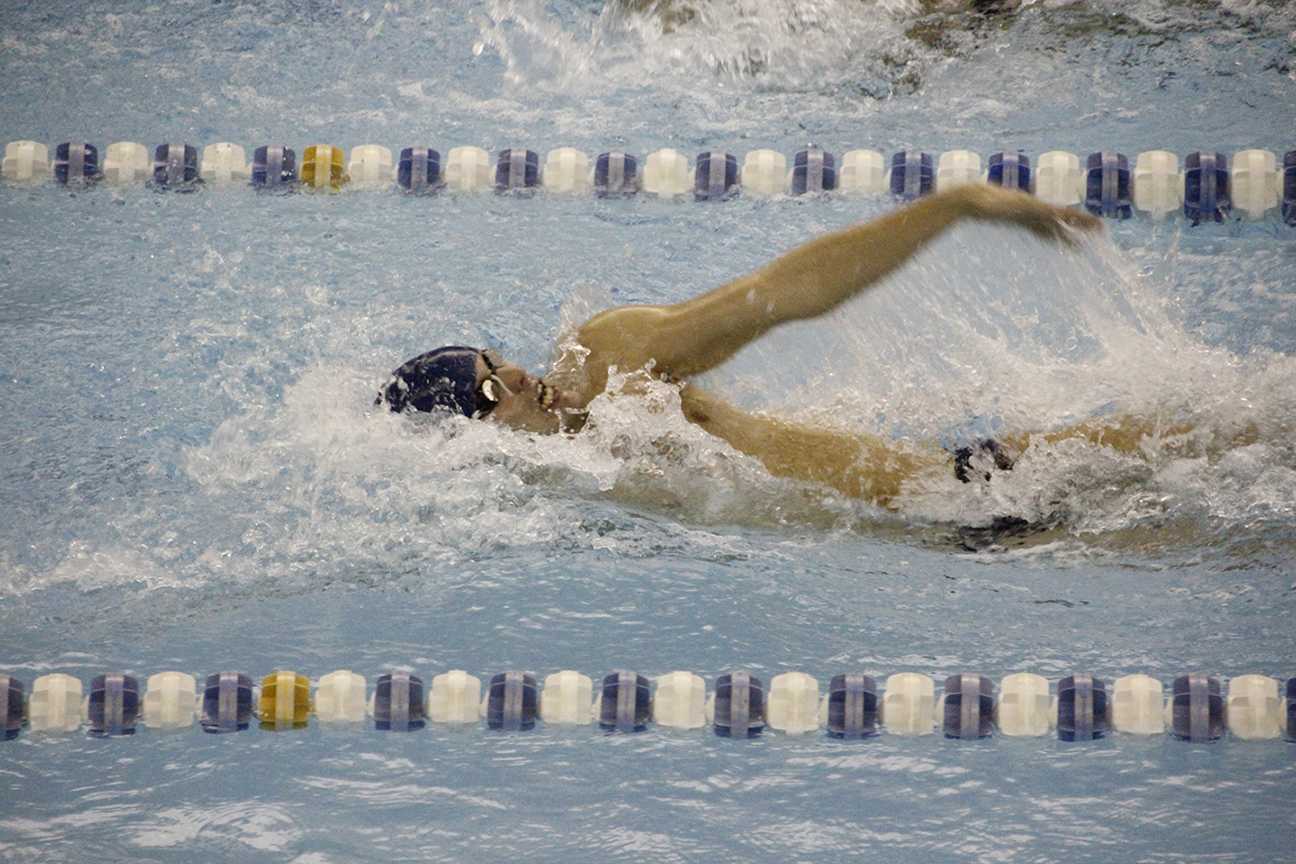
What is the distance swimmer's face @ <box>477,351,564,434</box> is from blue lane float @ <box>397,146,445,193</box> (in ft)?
5.08

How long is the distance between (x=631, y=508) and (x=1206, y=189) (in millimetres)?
2030

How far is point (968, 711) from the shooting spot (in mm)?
2732

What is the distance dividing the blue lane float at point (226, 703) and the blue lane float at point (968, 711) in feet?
4.23

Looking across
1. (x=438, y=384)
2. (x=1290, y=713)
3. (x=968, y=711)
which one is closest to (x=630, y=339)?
(x=438, y=384)

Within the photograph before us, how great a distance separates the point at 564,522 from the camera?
10.4 feet

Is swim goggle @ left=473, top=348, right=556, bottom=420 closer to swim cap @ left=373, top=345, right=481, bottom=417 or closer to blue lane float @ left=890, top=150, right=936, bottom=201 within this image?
swim cap @ left=373, top=345, right=481, bottom=417

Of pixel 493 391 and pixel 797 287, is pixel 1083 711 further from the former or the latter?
pixel 493 391

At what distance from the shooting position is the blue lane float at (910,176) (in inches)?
170

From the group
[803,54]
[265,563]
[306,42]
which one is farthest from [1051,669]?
[306,42]

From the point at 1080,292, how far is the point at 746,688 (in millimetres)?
1435

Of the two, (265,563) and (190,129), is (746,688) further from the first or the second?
(190,129)

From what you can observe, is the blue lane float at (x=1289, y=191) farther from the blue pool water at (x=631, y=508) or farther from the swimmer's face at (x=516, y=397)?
the swimmer's face at (x=516, y=397)

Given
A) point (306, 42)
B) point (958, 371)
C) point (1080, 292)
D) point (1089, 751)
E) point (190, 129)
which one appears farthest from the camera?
point (306, 42)

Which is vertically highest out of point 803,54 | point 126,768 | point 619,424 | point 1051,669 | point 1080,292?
point 803,54
